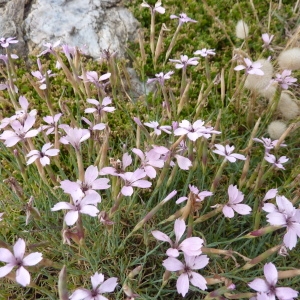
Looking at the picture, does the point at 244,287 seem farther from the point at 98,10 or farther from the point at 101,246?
the point at 98,10

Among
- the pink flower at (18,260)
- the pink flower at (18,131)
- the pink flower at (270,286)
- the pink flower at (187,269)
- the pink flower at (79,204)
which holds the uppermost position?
the pink flower at (79,204)

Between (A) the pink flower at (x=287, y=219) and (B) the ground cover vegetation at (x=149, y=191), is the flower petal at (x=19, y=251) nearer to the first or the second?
(B) the ground cover vegetation at (x=149, y=191)

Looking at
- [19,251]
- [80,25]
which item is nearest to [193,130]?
[19,251]

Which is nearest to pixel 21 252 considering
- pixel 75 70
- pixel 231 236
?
pixel 75 70

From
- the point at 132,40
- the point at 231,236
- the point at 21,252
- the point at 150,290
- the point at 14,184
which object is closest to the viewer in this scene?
the point at 21,252

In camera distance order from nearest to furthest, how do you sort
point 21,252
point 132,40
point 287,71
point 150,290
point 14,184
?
point 21,252 → point 14,184 → point 150,290 → point 287,71 → point 132,40

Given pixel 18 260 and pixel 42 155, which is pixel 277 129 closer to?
pixel 42 155

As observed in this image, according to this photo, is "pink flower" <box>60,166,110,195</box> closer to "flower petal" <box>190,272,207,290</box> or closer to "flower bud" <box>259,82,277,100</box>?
"flower petal" <box>190,272,207,290</box>

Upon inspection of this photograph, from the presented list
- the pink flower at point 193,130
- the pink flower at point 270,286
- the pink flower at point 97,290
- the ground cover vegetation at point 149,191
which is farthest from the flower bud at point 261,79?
the pink flower at point 97,290
